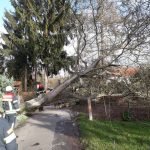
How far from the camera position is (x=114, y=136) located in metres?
11.4

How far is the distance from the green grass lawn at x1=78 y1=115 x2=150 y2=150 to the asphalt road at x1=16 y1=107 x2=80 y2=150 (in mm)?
384

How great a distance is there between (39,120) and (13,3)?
22.5 meters

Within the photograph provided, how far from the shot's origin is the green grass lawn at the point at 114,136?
987 centimetres

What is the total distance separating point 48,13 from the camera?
119 feet

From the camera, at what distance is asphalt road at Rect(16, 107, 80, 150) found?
35.2ft

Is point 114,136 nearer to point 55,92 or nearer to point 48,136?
point 48,136

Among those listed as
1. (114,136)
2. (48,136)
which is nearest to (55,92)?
(48,136)

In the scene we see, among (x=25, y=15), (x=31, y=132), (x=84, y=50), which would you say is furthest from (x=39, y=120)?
(x=25, y=15)

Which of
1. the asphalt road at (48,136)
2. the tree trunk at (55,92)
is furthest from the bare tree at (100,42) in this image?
the asphalt road at (48,136)

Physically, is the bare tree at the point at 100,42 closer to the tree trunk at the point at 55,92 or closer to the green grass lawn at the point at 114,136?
the tree trunk at the point at 55,92

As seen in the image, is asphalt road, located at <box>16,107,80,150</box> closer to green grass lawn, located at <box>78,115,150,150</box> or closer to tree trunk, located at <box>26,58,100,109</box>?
green grass lawn, located at <box>78,115,150,150</box>

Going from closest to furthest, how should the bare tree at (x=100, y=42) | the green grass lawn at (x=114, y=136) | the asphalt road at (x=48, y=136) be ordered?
the green grass lawn at (x=114, y=136)
the asphalt road at (x=48, y=136)
the bare tree at (x=100, y=42)

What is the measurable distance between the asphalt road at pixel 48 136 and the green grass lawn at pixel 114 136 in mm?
384

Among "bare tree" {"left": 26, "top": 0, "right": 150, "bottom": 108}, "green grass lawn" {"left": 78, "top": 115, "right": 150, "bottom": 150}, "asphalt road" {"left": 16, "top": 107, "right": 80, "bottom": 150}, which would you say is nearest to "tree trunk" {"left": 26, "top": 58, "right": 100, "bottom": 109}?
"bare tree" {"left": 26, "top": 0, "right": 150, "bottom": 108}
